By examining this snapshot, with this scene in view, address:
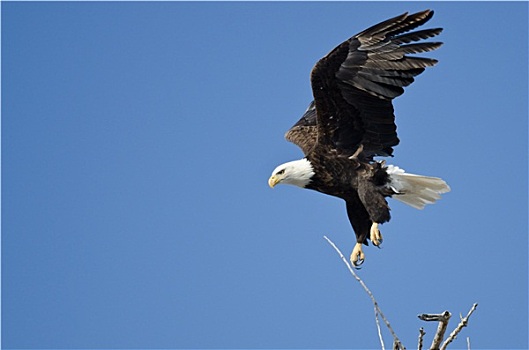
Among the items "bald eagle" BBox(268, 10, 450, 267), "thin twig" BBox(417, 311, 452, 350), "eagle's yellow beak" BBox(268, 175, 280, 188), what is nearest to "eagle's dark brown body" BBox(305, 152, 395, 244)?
"bald eagle" BBox(268, 10, 450, 267)

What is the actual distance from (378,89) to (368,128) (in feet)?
1.20

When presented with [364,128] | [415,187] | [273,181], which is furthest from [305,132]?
[415,187]

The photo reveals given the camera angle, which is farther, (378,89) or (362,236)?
(362,236)

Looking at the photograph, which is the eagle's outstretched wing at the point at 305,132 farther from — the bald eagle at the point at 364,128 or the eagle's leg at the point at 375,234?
the eagle's leg at the point at 375,234

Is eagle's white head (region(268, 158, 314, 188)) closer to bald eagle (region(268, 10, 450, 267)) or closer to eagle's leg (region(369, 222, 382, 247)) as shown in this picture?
bald eagle (region(268, 10, 450, 267))

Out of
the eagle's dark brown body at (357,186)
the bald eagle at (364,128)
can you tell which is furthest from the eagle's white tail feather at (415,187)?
the eagle's dark brown body at (357,186)

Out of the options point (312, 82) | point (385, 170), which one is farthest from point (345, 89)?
point (385, 170)

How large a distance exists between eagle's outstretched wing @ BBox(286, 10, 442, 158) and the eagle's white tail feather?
20cm

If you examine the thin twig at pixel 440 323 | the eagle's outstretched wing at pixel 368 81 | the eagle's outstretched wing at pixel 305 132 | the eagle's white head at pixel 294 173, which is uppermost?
the eagle's outstretched wing at pixel 305 132

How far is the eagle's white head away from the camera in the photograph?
6.28 meters

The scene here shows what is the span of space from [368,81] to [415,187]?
0.93m

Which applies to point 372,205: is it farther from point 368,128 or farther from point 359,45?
point 359,45

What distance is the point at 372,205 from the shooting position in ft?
19.2

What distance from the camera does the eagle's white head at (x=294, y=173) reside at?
6.28 m
